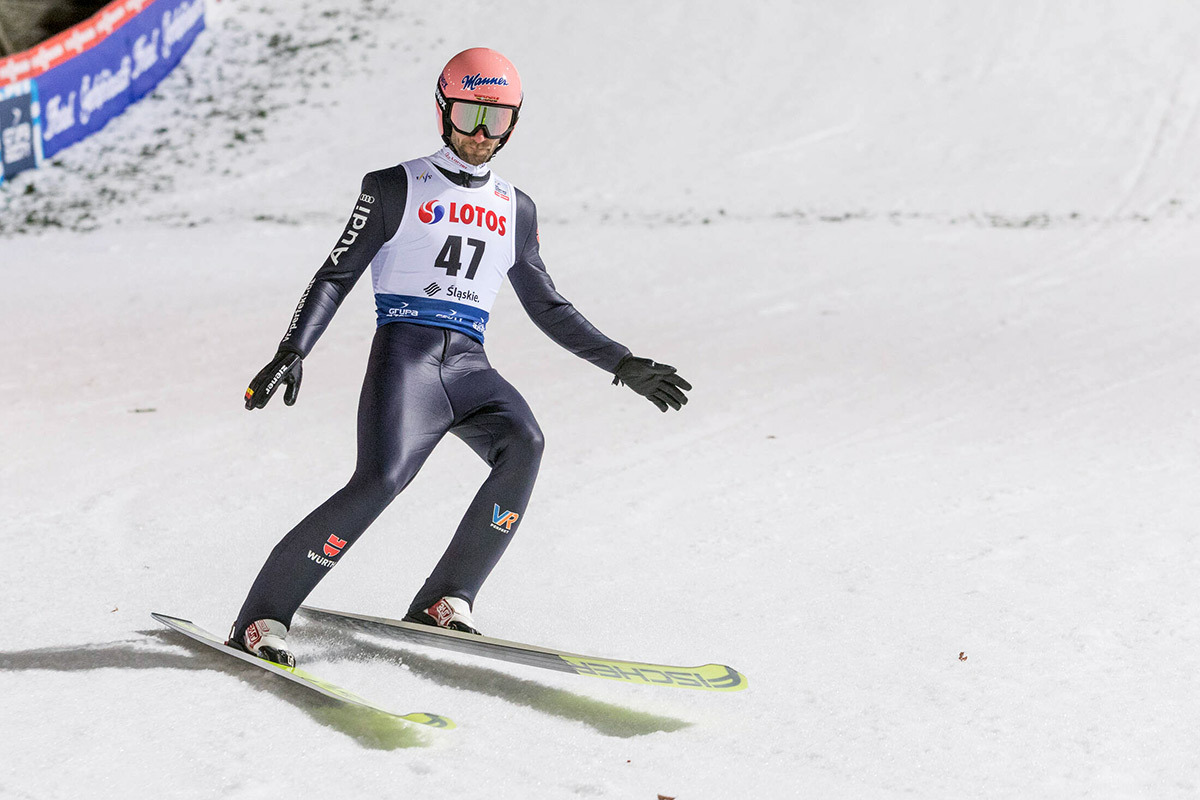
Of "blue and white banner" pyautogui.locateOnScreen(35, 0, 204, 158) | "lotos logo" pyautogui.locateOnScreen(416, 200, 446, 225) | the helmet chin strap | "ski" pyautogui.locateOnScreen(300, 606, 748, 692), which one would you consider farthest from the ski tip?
"blue and white banner" pyautogui.locateOnScreen(35, 0, 204, 158)

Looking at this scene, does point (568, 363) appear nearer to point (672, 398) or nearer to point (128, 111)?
point (672, 398)

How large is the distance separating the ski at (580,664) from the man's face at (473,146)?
1405 millimetres

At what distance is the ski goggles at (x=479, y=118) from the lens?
3357 millimetres

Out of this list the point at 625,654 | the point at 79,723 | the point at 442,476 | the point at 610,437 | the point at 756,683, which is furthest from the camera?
the point at 610,437

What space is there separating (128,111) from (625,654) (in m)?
13.2

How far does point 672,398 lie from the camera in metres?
3.52

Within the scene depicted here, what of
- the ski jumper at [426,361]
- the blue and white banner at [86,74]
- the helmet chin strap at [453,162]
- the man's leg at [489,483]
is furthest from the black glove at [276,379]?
the blue and white banner at [86,74]

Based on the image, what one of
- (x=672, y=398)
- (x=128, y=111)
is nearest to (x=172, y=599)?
(x=672, y=398)

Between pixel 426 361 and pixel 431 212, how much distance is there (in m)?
0.44

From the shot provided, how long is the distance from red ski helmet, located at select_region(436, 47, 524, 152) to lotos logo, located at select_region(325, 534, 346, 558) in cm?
120

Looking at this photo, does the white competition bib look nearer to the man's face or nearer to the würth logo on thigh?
the man's face

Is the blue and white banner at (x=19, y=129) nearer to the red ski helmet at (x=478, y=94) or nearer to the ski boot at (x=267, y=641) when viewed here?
the red ski helmet at (x=478, y=94)

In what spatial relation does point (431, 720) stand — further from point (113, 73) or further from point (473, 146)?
point (113, 73)

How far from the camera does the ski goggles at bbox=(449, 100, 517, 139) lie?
3357 millimetres
